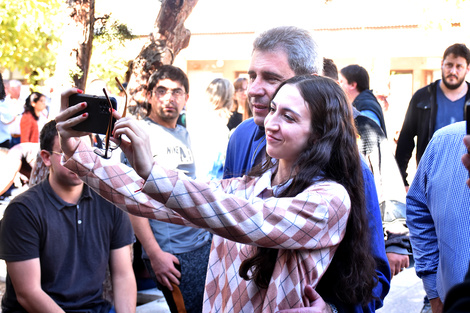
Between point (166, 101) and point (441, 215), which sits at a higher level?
point (166, 101)

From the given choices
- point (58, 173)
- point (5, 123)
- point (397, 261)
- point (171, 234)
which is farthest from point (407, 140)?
point (5, 123)

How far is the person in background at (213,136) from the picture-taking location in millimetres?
4938

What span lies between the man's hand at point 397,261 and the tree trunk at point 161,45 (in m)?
2.52

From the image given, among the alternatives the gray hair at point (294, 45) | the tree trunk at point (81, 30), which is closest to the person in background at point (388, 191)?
the gray hair at point (294, 45)

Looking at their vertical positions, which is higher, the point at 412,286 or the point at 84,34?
the point at 84,34

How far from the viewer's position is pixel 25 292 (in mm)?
3203

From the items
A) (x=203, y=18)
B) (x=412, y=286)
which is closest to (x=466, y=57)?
(x=412, y=286)

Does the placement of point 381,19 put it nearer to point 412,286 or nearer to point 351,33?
point 351,33

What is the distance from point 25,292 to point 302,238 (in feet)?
6.24

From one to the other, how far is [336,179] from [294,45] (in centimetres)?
75

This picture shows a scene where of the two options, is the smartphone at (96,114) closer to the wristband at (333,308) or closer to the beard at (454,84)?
the wristband at (333,308)

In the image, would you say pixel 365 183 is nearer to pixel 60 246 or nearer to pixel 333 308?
pixel 333 308

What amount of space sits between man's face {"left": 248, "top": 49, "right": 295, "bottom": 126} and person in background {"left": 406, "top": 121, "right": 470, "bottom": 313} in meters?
0.77

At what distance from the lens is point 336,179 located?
2.06m
